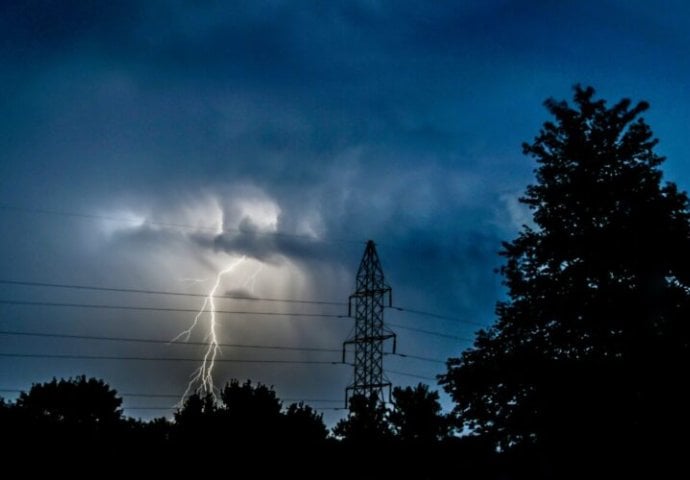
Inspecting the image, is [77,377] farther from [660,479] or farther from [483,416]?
[660,479]

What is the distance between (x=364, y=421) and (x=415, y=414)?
21.6 feet

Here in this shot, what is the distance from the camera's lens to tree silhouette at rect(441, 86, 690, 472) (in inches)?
501

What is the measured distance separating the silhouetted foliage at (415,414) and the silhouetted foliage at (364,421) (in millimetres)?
2426

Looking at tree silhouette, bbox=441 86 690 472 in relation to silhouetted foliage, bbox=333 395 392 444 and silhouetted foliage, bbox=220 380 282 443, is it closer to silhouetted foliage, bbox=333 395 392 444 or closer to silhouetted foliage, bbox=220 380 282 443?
silhouetted foliage, bbox=220 380 282 443

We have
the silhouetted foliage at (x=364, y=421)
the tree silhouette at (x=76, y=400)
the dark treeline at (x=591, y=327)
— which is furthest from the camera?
the tree silhouette at (x=76, y=400)

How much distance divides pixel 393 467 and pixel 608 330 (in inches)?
770

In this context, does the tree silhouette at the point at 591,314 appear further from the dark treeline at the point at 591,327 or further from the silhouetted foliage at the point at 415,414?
the silhouetted foliage at the point at 415,414

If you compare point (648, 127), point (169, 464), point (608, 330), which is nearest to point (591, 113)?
point (648, 127)

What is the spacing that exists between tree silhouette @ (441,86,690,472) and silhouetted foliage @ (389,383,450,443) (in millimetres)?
22914

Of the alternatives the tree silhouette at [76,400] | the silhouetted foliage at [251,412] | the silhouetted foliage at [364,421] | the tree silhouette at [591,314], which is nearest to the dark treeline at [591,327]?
the tree silhouette at [591,314]

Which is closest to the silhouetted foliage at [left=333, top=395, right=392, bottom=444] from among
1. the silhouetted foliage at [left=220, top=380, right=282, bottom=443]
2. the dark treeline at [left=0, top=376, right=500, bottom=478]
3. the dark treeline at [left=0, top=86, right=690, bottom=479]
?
the dark treeline at [left=0, top=376, right=500, bottom=478]

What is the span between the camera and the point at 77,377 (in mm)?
48250

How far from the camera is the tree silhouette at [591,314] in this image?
12.7 m

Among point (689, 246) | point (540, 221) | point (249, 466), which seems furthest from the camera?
point (249, 466)
